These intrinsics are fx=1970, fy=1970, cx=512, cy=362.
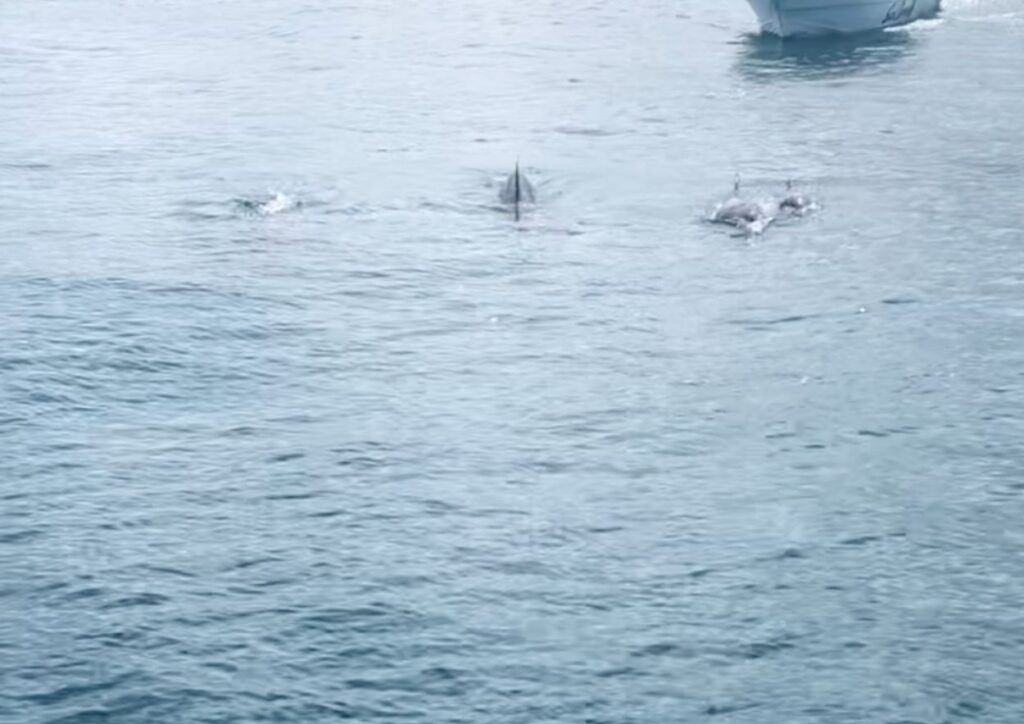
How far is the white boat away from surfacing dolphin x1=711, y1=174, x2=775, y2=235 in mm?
21102

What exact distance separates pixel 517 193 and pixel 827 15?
23.2m

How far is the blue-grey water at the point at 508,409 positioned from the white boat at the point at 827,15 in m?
9.19

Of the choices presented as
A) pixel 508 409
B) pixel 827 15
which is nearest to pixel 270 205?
pixel 508 409

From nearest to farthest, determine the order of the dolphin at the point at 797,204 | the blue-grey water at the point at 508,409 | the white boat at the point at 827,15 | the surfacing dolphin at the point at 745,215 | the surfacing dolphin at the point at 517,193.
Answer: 1. the blue-grey water at the point at 508,409
2. the surfacing dolphin at the point at 745,215
3. the dolphin at the point at 797,204
4. the surfacing dolphin at the point at 517,193
5. the white boat at the point at 827,15

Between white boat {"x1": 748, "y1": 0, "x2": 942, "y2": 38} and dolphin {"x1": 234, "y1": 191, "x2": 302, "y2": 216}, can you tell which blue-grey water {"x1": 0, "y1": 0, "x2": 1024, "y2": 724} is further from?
white boat {"x1": 748, "y1": 0, "x2": 942, "y2": 38}

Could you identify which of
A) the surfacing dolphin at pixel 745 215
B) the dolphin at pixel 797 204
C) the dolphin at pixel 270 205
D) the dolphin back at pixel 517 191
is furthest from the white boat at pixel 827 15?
the dolphin at pixel 270 205

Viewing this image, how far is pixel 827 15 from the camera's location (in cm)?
5825

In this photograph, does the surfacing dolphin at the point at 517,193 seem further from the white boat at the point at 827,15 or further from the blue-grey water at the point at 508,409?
the white boat at the point at 827,15

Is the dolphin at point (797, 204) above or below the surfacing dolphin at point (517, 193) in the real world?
below

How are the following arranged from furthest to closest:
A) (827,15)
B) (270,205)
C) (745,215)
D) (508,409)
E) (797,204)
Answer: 1. (827,15)
2. (270,205)
3. (797,204)
4. (745,215)
5. (508,409)

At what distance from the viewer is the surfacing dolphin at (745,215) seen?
3653cm

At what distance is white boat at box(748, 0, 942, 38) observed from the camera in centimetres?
5753

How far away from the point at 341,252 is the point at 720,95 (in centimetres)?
1655

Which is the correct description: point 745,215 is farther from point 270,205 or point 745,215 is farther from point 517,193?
point 270,205
